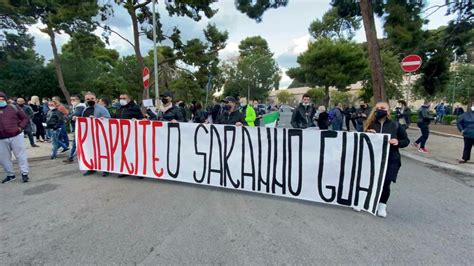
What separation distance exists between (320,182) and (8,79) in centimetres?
3695

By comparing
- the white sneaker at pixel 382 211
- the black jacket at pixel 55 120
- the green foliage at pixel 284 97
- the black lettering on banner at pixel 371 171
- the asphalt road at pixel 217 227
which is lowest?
the asphalt road at pixel 217 227

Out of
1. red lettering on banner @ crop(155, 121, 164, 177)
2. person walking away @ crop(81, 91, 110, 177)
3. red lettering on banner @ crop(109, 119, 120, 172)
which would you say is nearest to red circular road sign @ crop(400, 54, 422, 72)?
red lettering on banner @ crop(155, 121, 164, 177)

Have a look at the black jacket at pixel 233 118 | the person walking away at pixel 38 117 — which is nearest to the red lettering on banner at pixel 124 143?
the black jacket at pixel 233 118

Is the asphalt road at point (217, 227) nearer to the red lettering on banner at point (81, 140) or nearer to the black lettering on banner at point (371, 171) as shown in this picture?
the black lettering on banner at point (371, 171)

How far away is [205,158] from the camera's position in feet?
16.1

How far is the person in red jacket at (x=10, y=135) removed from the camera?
5.14 meters

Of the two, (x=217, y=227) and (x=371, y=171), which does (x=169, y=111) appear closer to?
(x=217, y=227)

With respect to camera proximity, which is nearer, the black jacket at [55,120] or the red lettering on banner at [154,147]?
the red lettering on banner at [154,147]

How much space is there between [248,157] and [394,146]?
7.10 ft

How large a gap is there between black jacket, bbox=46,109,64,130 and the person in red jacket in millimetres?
1827

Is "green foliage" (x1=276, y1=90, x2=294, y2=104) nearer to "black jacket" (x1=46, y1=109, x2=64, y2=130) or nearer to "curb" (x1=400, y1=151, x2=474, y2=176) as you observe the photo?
"curb" (x1=400, y1=151, x2=474, y2=176)

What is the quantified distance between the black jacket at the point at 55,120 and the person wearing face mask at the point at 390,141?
298 inches

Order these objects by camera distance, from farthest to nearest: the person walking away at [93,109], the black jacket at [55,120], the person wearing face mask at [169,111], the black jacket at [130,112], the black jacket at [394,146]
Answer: the black jacket at [55,120] < the person walking away at [93,109] < the black jacket at [130,112] < the person wearing face mask at [169,111] < the black jacket at [394,146]

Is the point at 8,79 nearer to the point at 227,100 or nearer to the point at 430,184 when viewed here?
the point at 227,100
